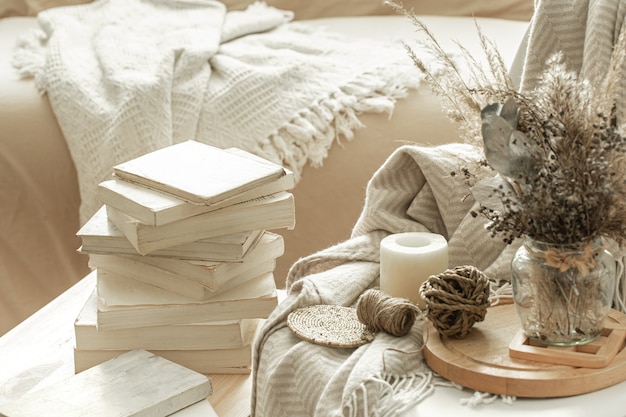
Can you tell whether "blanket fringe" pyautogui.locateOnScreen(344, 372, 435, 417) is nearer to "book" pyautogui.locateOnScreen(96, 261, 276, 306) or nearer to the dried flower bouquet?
the dried flower bouquet

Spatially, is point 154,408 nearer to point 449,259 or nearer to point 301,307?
point 301,307

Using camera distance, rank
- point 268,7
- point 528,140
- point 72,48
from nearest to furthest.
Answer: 1. point 528,140
2. point 72,48
3. point 268,7

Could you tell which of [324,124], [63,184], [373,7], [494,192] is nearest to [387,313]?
[494,192]

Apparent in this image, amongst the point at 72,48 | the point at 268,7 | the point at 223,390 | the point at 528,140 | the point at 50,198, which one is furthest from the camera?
the point at 268,7

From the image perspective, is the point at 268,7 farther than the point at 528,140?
Yes

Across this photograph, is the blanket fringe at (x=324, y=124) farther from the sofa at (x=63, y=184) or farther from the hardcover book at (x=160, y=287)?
the hardcover book at (x=160, y=287)

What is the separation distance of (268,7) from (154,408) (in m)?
1.61

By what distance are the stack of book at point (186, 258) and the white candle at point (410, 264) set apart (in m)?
0.14

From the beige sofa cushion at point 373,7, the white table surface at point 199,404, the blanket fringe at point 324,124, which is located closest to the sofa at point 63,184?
the blanket fringe at point 324,124

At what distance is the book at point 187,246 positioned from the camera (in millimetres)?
1089

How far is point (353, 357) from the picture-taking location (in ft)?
3.09

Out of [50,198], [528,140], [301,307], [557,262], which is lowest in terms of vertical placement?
[50,198]

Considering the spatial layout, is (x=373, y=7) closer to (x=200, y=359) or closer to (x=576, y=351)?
(x=200, y=359)

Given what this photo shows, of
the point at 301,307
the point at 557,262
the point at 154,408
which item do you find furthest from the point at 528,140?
the point at 154,408
